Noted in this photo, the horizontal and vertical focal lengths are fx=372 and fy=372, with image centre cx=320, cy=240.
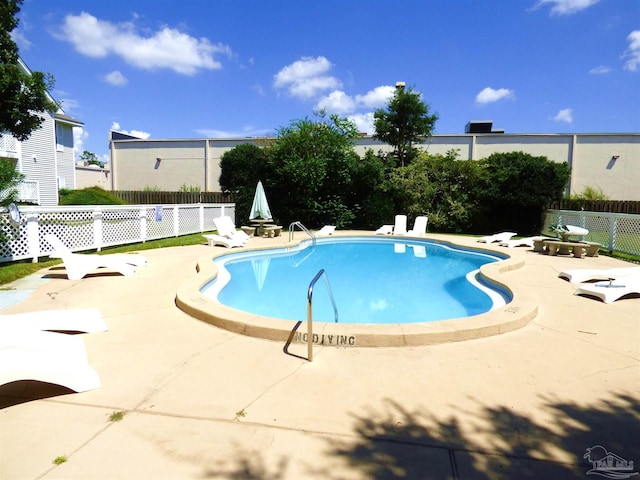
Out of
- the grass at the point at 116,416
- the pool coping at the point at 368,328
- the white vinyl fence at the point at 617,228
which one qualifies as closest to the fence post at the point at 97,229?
the pool coping at the point at 368,328

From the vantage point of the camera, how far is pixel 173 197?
24375mm

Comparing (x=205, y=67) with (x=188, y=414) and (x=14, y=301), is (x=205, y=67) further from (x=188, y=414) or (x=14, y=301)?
(x=188, y=414)

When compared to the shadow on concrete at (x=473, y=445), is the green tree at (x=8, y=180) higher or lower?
higher

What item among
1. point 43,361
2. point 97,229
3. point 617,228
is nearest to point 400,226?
point 617,228

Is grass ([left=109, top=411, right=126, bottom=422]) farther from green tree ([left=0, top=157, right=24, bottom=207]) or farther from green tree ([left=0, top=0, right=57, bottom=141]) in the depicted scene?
green tree ([left=0, top=0, right=57, bottom=141])

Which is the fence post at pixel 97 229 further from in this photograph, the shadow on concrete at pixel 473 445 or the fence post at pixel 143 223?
the shadow on concrete at pixel 473 445

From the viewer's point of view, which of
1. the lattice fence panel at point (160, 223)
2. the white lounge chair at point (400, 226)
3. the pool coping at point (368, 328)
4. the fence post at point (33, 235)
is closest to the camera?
the pool coping at point (368, 328)

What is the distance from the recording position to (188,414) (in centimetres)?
266

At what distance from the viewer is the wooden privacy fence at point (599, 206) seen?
18.3m

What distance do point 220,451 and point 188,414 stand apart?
527mm

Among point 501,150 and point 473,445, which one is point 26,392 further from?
point 501,150

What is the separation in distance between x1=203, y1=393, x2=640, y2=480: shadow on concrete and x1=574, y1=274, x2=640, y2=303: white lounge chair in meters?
3.63

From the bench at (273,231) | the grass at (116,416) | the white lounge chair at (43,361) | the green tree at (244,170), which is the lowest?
the grass at (116,416)

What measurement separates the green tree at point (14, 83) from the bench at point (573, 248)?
42.9ft
